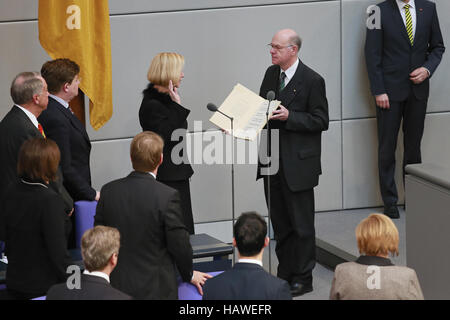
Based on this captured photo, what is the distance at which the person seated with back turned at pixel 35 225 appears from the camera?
130 inches

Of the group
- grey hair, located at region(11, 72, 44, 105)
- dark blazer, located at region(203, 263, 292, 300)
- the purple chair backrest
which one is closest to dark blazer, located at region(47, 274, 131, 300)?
dark blazer, located at region(203, 263, 292, 300)

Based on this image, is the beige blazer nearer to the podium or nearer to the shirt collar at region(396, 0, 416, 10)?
the podium

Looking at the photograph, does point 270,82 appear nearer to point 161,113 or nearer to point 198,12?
point 161,113

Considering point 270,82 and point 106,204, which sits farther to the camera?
point 270,82

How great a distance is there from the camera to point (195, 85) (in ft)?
18.7

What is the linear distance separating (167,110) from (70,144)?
0.65 m

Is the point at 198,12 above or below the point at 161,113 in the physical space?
above

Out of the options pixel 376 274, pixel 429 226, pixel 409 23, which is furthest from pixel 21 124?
pixel 409 23

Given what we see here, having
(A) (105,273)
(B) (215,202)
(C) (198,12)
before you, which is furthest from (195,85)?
(A) (105,273)

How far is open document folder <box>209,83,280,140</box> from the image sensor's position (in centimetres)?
424

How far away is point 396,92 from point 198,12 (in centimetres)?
156

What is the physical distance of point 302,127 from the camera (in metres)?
4.54

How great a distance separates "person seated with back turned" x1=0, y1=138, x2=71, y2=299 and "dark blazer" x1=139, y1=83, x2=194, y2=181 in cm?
129

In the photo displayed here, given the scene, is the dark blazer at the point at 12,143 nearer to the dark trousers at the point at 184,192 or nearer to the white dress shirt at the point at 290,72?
the dark trousers at the point at 184,192
